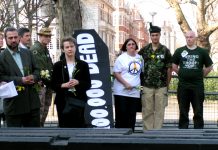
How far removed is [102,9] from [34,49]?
103 meters

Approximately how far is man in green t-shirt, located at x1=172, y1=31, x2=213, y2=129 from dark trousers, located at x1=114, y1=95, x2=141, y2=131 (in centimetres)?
95

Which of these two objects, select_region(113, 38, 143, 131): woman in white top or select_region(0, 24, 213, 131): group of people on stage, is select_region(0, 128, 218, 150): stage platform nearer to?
select_region(0, 24, 213, 131): group of people on stage

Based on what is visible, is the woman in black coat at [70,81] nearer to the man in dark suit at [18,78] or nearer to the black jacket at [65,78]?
the black jacket at [65,78]

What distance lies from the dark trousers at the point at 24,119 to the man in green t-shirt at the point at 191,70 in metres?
3.11

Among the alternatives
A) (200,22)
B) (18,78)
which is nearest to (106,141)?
(18,78)

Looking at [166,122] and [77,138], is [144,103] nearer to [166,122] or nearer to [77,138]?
[166,122]

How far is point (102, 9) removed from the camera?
4375 inches

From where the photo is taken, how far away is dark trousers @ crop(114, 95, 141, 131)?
957 centimetres

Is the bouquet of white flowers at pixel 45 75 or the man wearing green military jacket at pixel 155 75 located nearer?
the bouquet of white flowers at pixel 45 75

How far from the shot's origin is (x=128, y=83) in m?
9.48

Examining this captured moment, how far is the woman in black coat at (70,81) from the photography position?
784cm

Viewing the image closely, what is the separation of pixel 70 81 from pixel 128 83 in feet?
6.39

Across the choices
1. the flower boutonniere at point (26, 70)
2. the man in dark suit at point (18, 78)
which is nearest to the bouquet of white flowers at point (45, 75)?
the man in dark suit at point (18, 78)

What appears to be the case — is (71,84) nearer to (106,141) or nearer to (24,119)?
(24,119)
